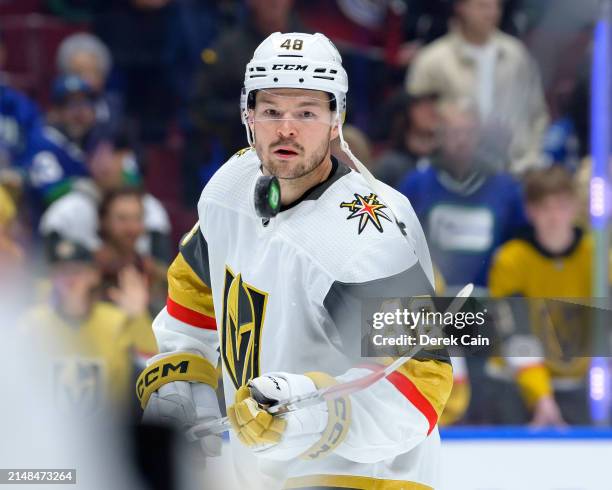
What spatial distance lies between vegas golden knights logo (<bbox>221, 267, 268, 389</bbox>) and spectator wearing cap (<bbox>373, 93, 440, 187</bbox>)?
0.70 m

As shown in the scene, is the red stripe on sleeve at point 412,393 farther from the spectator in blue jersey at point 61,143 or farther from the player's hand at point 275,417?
the spectator in blue jersey at point 61,143

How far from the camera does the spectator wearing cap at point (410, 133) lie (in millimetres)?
3303

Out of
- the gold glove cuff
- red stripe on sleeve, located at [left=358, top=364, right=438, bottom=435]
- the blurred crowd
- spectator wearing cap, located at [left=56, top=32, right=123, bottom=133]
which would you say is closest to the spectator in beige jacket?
the blurred crowd

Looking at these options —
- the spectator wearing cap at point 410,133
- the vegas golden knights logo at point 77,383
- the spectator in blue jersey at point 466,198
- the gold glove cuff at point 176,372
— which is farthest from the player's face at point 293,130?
the vegas golden knights logo at point 77,383

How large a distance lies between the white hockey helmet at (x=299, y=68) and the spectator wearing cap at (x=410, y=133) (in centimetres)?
62

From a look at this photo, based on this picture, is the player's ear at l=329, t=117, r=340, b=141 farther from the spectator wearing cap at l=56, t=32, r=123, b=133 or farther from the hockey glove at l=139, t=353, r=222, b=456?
the spectator wearing cap at l=56, t=32, r=123, b=133

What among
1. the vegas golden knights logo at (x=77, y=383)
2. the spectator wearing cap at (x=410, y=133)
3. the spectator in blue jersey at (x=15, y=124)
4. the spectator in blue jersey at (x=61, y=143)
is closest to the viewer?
the spectator wearing cap at (x=410, y=133)

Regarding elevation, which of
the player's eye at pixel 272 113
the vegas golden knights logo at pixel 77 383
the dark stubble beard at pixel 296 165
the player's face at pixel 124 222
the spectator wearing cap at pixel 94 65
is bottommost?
the vegas golden knights logo at pixel 77 383

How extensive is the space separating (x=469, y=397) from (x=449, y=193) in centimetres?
53

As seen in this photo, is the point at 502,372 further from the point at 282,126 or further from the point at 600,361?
the point at 282,126

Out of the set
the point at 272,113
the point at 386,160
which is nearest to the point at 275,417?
the point at 272,113

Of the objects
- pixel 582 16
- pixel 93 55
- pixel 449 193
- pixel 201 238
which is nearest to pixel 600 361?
pixel 449 193

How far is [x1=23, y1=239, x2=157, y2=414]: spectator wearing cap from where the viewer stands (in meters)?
3.37

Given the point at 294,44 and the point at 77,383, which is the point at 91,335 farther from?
the point at 294,44
